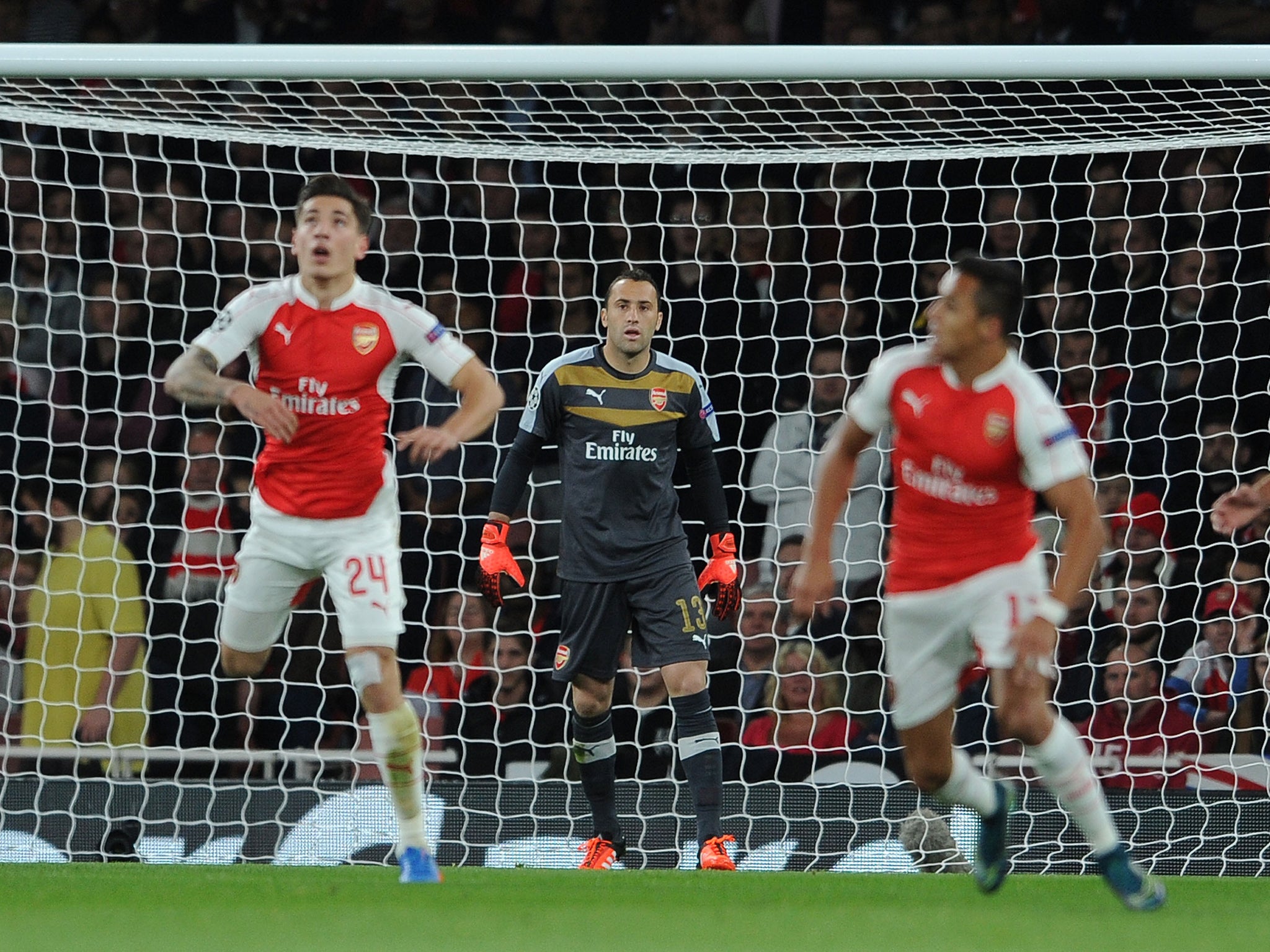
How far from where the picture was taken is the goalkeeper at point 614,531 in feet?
19.3

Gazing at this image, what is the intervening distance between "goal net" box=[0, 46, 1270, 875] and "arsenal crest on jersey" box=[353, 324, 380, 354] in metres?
1.14

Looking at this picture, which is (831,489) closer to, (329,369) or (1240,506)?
(329,369)

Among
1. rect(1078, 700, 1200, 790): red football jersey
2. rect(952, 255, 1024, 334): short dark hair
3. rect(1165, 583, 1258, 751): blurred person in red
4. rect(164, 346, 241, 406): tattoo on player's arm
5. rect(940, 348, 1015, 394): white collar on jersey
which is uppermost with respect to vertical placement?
rect(952, 255, 1024, 334): short dark hair

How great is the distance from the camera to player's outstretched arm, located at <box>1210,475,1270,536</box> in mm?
6426

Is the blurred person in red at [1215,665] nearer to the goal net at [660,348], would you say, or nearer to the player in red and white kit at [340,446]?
the goal net at [660,348]

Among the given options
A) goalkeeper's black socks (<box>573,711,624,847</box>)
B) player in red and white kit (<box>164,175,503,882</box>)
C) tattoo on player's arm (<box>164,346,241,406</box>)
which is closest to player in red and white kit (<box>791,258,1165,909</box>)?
player in red and white kit (<box>164,175,503,882</box>)

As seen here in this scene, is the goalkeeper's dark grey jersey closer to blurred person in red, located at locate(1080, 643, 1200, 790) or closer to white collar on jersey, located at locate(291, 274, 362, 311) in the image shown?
white collar on jersey, located at locate(291, 274, 362, 311)

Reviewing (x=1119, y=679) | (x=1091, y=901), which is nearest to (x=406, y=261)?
(x=1119, y=679)

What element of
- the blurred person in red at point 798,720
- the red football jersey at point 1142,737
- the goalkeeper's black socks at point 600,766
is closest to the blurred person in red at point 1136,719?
the red football jersey at point 1142,737

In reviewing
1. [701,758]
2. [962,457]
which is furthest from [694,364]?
[962,457]

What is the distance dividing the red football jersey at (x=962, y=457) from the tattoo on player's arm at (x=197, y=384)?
1.80 metres

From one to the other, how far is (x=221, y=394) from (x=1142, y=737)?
4.18 metres

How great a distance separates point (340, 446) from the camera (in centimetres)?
482

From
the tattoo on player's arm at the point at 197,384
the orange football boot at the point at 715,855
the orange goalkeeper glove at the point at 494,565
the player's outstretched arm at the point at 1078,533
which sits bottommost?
the orange football boot at the point at 715,855
